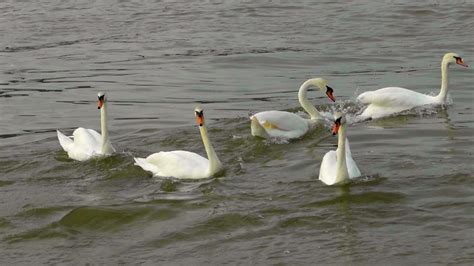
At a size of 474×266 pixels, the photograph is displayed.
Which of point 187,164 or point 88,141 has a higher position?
point 88,141

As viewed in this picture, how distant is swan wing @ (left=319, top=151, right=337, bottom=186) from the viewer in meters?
9.91

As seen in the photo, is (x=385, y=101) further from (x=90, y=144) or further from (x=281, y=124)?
(x=90, y=144)

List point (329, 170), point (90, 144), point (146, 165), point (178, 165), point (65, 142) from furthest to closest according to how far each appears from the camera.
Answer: point (65, 142)
point (90, 144)
point (146, 165)
point (178, 165)
point (329, 170)

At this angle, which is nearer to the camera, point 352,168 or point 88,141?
point 352,168

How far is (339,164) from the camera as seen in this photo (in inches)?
384

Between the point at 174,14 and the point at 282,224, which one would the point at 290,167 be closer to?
the point at 282,224

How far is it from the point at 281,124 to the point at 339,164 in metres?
2.20

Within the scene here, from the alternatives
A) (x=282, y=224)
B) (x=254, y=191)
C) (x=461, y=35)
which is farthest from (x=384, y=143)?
(x=461, y=35)

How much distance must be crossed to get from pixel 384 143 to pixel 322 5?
42.7 feet

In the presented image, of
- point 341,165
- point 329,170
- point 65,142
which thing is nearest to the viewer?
point 341,165

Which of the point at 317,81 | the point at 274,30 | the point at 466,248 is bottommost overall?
the point at 466,248

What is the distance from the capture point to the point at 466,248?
26.2 ft

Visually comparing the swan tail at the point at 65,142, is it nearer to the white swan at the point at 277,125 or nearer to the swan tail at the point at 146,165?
the swan tail at the point at 146,165

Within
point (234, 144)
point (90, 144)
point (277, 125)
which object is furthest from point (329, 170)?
point (90, 144)
